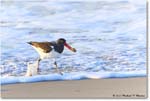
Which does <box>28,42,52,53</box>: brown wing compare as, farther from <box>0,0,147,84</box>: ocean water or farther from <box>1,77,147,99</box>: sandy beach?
<box>1,77,147,99</box>: sandy beach

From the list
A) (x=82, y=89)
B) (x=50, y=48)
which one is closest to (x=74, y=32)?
(x=50, y=48)

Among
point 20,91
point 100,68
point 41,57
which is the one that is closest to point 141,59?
point 100,68

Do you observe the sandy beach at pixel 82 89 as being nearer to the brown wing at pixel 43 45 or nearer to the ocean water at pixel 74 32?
the ocean water at pixel 74 32

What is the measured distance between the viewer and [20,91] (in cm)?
110

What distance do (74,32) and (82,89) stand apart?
25cm

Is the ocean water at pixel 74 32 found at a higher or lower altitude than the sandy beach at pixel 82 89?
higher

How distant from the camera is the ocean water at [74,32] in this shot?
1093 mm

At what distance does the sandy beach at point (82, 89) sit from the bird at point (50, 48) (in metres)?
0.08

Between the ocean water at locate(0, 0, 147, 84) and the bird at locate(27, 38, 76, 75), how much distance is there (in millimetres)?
18

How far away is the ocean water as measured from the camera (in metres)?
1.09

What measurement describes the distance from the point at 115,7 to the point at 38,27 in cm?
35

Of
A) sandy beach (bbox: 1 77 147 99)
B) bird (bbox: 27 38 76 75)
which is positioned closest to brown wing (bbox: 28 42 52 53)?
bird (bbox: 27 38 76 75)

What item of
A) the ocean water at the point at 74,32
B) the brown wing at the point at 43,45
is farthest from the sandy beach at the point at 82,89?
the brown wing at the point at 43,45

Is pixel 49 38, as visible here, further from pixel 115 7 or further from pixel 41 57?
pixel 115 7
